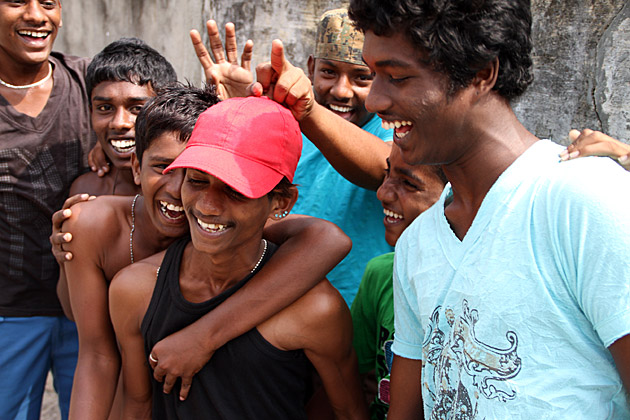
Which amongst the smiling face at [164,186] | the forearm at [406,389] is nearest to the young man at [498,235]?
the forearm at [406,389]

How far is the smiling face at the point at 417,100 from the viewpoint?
1.24m

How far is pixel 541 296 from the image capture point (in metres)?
1.09

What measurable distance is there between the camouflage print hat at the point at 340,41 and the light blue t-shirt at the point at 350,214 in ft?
1.10

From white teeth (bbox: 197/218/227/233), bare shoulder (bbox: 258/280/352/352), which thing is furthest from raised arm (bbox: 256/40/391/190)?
bare shoulder (bbox: 258/280/352/352)

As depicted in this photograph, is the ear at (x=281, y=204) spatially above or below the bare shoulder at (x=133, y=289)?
above

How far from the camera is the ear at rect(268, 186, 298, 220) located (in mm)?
1915

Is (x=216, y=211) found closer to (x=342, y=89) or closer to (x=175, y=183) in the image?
(x=175, y=183)

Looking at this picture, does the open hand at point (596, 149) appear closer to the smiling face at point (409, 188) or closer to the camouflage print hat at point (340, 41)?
the smiling face at point (409, 188)

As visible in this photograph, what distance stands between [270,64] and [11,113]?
4.85 ft

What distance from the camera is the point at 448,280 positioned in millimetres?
1292

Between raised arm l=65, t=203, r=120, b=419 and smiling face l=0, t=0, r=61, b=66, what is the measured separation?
1020 millimetres

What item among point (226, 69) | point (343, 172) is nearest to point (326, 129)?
point (343, 172)

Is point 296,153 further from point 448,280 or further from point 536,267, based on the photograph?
point 536,267

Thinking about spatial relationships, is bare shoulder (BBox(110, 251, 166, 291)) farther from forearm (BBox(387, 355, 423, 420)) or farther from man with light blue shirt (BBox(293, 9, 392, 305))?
forearm (BBox(387, 355, 423, 420))
